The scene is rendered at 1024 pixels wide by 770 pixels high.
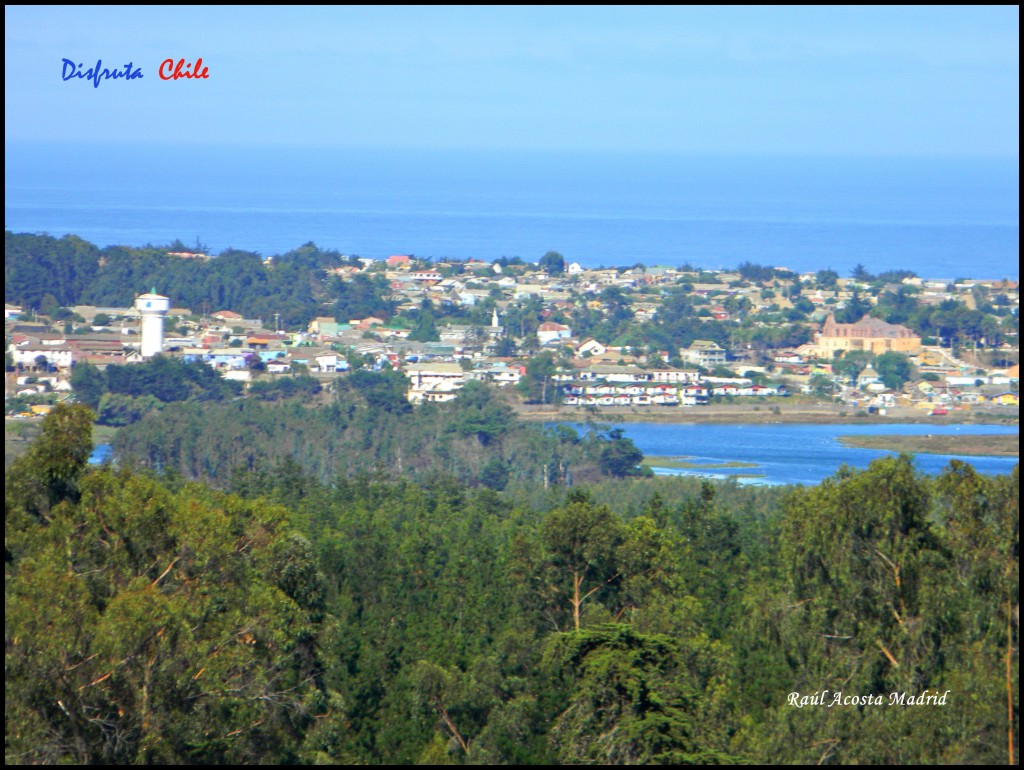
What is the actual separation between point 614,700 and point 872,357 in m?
27.5

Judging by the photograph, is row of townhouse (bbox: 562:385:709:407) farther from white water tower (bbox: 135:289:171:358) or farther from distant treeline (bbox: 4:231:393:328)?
distant treeline (bbox: 4:231:393:328)

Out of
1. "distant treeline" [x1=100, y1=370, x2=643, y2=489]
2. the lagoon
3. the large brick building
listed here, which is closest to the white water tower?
"distant treeline" [x1=100, y1=370, x2=643, y2=489]

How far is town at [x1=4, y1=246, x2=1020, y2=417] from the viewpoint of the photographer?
94.5ft

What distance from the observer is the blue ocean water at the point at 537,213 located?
56.7 metres

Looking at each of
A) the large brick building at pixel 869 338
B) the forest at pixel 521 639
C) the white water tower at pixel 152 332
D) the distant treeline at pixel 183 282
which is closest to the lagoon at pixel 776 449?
the large brick building at pixel 869 338

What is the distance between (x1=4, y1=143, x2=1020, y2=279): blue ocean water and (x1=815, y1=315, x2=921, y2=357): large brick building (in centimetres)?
509

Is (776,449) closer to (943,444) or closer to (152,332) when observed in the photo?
(943,444)

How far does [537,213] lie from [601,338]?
151 ft

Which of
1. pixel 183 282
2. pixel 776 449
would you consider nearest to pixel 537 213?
pixel 183 282

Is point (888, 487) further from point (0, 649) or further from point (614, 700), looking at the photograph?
point (0, 649)

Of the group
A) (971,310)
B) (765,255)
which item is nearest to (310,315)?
(971,310)

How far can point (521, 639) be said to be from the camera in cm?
765

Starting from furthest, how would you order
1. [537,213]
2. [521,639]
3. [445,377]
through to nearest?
[537,213]
[445,377]
[521,639]

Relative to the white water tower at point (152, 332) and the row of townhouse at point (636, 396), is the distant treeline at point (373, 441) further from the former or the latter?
the white water tower at point (152, 332)
